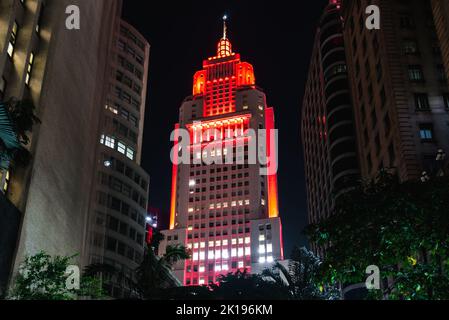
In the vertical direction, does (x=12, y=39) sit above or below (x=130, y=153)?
below

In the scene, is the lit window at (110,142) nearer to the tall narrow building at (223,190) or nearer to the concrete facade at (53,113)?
the concrete facade at (53,113)

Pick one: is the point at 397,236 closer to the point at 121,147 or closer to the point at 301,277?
the point at 301,277

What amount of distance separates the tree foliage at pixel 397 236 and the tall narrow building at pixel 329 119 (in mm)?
44027

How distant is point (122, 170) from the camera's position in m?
72.8

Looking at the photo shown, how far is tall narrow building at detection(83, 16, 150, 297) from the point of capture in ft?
220

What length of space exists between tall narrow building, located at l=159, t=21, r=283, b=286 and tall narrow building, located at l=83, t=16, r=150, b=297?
3161 inches

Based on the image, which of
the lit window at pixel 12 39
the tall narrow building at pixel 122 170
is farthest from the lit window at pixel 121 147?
the lit window at pixel 12 39

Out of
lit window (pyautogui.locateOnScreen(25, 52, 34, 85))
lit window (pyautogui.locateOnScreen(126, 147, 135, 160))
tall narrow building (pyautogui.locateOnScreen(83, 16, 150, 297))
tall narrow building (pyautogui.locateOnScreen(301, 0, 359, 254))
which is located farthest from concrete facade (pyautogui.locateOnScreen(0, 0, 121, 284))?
tall narrow building (pyautogui.locateOnScreen(301, 0, 359, 254))

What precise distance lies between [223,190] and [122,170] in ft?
332

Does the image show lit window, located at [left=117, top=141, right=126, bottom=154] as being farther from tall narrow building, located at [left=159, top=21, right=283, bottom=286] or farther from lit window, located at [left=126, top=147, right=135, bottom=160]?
tall narrow building, located at [left=159, top=21, right=283, bottom=286]

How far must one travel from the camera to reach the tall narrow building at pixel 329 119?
78.2 metres

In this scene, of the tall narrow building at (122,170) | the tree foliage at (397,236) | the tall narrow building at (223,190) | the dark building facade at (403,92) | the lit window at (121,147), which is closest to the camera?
the tree foliage at (397,236)

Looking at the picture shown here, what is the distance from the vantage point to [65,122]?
134 ft

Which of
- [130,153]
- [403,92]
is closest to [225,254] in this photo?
[130,153]
